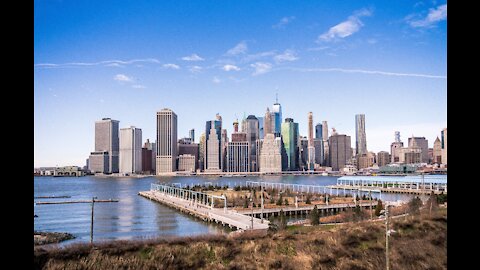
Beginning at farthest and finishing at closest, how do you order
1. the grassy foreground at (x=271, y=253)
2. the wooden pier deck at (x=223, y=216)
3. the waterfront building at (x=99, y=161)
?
the waterfront building at (x=99, y=161) → the wooden pier deck at (x=223, y=216) → the grassy foreground at (x=271, y=253)

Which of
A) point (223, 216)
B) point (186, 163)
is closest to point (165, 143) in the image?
point (186, 163)

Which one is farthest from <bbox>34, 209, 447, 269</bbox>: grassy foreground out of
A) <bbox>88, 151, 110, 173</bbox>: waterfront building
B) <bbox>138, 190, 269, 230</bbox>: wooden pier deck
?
<bbox>88, 151, 110, 173</bbox>: waterfront building

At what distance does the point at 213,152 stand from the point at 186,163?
8236 millimetres

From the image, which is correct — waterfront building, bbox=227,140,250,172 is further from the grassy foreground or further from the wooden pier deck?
the grassy foreground

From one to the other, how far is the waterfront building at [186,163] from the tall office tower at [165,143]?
433 cm

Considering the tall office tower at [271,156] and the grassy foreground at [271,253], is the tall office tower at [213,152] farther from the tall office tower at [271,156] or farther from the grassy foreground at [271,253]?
the grassy foreground at [271,253]

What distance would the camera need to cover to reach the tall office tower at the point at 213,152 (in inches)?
4532

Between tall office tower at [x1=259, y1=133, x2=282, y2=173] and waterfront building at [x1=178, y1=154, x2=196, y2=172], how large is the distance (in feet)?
59.6

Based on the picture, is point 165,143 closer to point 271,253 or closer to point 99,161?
point 99,161

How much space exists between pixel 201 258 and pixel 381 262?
4008mm

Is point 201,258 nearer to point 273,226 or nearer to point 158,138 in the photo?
point 273,226

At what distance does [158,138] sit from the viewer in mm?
107688

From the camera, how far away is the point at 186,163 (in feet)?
375

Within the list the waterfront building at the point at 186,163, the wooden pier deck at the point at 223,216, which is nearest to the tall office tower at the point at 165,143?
the waterfront building at the point at 186,163
